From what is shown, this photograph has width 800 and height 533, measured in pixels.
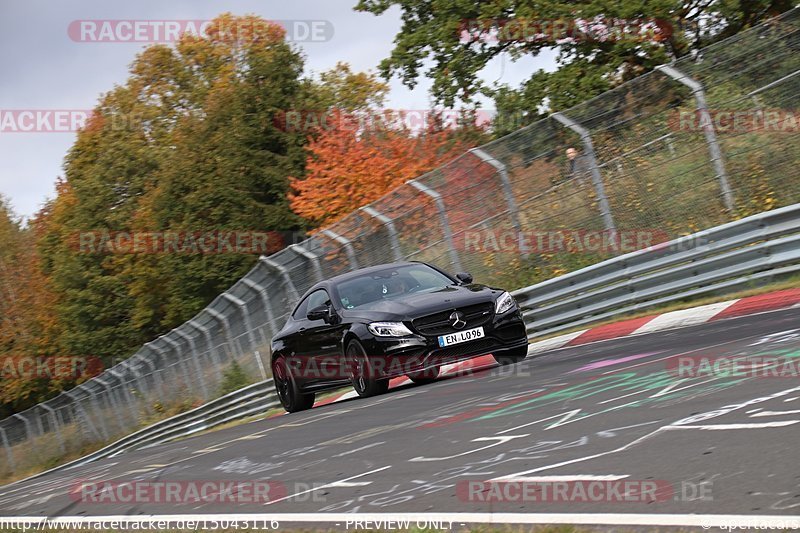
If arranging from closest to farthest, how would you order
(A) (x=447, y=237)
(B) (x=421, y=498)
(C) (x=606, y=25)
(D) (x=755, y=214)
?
(B) (x=421, y=498) < (D) (x=755, y=214) < (A) (x=447, y=237) < (C) (x=606, y=25)

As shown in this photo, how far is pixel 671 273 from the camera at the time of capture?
15.8m

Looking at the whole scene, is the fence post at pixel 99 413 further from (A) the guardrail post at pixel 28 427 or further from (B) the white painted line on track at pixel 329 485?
(B) the white painted line on track at pixel 329 485

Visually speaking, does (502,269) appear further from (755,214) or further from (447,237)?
(755,214)

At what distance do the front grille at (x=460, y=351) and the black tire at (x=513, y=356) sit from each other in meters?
0.68

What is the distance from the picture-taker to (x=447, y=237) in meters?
19.3

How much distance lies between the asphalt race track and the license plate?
48 cm

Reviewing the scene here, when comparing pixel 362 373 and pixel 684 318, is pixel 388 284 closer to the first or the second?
pixel 362 373

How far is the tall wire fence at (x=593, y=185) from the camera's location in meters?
15.3

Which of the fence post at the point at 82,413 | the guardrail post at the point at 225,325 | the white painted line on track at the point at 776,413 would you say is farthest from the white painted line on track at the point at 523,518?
the fence post at the point at 82,413

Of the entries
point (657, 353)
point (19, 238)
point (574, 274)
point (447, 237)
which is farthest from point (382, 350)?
point (19, 238)

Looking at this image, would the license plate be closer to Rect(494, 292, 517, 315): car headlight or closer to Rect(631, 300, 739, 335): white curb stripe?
Rect(494, 292, 517, 315): car headlight

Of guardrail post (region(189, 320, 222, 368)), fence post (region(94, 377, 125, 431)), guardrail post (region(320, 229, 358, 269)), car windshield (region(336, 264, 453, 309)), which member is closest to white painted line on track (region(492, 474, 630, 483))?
car windshield (region(336, 264, 453, 309))

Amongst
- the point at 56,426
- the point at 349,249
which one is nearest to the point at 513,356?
the point at 349,249

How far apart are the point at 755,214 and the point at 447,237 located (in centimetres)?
A: 564
